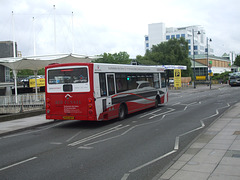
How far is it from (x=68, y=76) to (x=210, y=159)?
341 inches

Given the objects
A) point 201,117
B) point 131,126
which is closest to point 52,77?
point 131,126

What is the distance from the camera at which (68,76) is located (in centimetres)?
1439

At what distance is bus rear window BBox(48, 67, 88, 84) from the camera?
1402 centimetres

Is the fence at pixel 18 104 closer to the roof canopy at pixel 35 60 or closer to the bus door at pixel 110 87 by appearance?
the roof canopy at pixel 35 60

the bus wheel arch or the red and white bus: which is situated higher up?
the red and white bus

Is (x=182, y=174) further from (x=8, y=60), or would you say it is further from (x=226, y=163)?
(x=8, y=60)

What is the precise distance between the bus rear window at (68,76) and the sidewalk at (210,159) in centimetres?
612

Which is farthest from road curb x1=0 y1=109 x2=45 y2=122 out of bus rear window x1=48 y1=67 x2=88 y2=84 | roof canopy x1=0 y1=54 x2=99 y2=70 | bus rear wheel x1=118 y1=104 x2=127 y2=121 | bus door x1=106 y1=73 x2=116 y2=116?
roof canopy x1=0 y1=54 x2=99 y2=70

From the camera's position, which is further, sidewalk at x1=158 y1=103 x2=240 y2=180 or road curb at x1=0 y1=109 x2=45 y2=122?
road curb at x1=0 y1=109 x2=45 y2=122

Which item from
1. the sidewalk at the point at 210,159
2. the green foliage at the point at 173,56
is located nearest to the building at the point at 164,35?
the green foliage at the point at 173,56

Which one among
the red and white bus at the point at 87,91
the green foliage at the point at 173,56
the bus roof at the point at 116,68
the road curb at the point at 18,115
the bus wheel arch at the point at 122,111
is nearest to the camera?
the red and white bus at the point at 87,91

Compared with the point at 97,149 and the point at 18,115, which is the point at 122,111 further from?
the point at 97,149

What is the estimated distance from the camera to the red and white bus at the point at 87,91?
45.7 ft

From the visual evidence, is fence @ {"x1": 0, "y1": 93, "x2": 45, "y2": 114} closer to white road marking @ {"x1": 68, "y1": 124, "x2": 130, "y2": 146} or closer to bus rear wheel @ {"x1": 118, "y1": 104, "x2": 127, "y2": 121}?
bus rear wheel @ {"x1": 118, "y1": 104, "x2": 127, "y2": 121}
